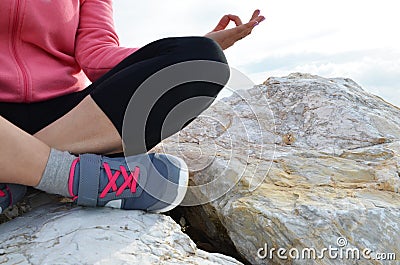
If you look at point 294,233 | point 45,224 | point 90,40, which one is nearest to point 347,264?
point 294,233

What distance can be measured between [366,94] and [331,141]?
23.3 inches

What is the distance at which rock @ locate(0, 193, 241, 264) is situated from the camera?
3.97ft

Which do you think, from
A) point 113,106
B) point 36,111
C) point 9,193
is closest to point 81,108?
point 113,106

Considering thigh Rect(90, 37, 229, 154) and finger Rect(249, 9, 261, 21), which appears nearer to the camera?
thigh Rect(90, 37, 229, 154)

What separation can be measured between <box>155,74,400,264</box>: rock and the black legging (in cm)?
34

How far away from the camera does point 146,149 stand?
1.53 meters

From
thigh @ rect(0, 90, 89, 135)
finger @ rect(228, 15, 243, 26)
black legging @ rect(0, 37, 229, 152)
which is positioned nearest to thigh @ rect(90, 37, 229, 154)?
black legging @ rect(0, 37, 229, 152)

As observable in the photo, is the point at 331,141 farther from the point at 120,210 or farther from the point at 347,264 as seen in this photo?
the point at 120,210

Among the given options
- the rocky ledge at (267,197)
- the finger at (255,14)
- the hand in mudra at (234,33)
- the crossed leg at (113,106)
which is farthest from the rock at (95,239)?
the finger at (255,14)

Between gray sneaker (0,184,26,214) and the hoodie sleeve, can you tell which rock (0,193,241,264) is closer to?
gray sneaker (0,184,26,214)

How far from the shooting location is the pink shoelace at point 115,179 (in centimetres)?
138

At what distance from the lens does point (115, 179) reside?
1394 millimetres

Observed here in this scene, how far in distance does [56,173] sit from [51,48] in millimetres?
486

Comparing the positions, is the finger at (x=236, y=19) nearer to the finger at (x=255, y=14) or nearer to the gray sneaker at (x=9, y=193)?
the finger at (x=255, y=14)
